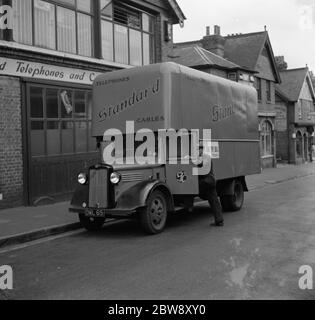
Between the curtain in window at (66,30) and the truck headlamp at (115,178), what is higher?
the curtain in window at (66,30)

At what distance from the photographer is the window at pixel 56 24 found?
1306 cm

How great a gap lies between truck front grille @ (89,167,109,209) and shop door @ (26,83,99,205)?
4.48 m

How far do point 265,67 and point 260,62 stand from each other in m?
1.05

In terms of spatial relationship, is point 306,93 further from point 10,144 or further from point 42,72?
point 10,144

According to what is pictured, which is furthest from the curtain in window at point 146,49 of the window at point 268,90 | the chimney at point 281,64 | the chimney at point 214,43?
the chimney at point 281,64

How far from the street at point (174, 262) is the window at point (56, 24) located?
6183mm

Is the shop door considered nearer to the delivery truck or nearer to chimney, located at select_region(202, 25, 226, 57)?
the delivery truck

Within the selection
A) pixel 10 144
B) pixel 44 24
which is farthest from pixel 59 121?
pixel 44 24

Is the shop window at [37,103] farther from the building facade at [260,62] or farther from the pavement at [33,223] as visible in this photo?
the building facade at [260,62]

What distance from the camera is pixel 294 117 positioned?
127 ft

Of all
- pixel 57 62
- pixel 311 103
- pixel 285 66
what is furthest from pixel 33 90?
pixel 285 66
